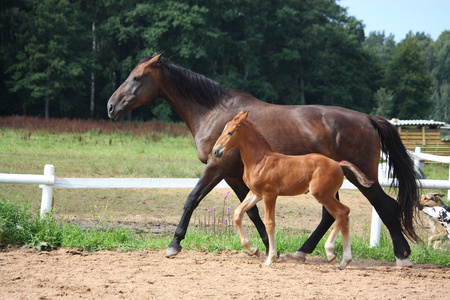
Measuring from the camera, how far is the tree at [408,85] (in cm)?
5694

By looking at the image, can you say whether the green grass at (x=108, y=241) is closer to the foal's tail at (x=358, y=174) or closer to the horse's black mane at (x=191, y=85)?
the foal's tail at (x=358, y=174)

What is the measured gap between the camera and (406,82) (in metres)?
57.9

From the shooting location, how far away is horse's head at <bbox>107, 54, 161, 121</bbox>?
20.5 feet

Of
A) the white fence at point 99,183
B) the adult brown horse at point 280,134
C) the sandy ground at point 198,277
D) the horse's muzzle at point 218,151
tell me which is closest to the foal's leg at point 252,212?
the adult brown horse at point 280,134

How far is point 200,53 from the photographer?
40.1 m

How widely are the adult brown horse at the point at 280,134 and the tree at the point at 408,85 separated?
5230 cm

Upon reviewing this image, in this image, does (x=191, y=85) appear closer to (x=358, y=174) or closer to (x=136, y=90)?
(x=136, y=90)

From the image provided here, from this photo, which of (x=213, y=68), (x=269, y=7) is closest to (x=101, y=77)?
(x=213, y=68)

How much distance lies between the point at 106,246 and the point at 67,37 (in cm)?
3241

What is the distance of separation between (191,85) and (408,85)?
55080 mm

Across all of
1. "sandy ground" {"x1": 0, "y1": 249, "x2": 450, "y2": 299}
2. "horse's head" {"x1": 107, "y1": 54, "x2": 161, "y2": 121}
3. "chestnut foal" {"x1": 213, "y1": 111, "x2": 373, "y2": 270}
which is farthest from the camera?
"horse's head" {"x1": 107, "y1": 54, "x2": 161, "y2": 121}

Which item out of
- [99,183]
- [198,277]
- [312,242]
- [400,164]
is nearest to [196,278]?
[198,277]

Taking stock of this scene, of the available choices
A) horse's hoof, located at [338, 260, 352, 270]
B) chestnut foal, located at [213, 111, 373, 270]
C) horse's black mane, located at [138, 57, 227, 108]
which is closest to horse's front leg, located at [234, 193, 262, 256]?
chestnut foal, located at [213, 111, 373, 270]

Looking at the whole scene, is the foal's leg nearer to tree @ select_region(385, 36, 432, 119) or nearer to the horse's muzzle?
the horse's muzzle
